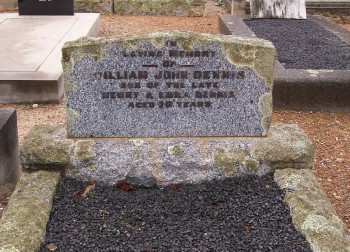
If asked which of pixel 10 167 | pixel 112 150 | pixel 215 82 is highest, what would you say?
pixel 215 82

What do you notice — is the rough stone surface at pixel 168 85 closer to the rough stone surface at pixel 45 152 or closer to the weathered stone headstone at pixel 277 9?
the rough stone surface at pixel 45 152

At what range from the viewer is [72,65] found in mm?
3641

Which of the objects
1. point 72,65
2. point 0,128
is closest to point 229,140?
point 72,65

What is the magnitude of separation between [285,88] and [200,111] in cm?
244

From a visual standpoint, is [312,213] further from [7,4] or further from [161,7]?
[7,4]

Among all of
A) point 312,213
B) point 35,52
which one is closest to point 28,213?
point 312,213

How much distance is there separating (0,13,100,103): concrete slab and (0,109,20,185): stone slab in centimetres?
192

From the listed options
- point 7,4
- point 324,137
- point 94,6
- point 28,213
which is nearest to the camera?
point 28,213

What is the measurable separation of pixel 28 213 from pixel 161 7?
915 centimetres

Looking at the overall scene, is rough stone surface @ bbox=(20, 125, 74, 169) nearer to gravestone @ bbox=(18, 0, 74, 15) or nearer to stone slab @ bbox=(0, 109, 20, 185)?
stone slab @ bbox=(0, 109, 20, 185)

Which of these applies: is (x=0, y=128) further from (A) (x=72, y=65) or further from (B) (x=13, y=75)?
(B) (x=13, y=75)

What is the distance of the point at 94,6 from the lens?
38.7 ft

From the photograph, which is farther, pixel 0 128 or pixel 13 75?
pixel 13 75

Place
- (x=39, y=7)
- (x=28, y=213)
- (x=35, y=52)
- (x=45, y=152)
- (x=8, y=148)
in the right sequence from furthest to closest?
(x=39, y=7), (x=35, y=52), (x=8, y=148), (x=45, y=152), (x=28, y=213)
